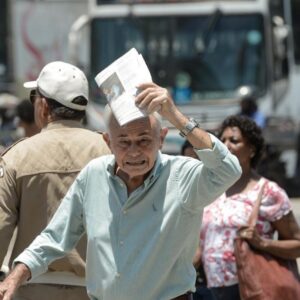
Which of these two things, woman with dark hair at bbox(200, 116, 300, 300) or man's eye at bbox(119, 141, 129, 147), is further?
woman with dark hair at bbox(200, 116, 300, 300)

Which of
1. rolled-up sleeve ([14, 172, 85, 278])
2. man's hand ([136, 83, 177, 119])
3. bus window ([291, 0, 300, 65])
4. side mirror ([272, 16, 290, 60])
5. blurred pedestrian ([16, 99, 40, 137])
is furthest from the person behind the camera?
bus window ([291, 0, 300, 65])

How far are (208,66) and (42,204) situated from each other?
11114mm

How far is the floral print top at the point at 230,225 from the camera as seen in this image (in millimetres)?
5629

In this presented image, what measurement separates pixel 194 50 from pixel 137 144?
1188 cm

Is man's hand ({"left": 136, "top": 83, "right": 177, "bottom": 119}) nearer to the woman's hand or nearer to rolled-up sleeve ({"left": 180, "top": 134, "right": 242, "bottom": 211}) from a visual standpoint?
rolled-up sleeve ({"left": 180, "top": 134, "right": 242, "bottom": 211})

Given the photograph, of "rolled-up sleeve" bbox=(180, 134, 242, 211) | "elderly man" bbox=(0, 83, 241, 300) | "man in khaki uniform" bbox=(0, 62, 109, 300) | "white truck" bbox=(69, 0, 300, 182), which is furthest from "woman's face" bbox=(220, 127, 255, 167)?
"white truck" bbox=(69, 0, 300, 182)

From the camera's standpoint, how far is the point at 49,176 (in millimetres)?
4840

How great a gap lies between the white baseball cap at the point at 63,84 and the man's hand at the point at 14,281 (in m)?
1.02

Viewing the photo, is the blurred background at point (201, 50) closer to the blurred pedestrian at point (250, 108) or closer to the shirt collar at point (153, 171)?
the blurred pedestrian at point (250, 108)

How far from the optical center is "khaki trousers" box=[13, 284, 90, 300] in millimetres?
4773

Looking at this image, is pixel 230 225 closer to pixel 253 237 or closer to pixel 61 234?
pixel 253 237

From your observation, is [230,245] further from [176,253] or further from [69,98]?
[176,253]

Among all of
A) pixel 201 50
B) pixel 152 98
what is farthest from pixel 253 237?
pixel 201 50

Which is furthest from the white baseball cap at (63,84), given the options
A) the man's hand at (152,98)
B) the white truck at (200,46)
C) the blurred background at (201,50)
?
the white truck at (200,46)
